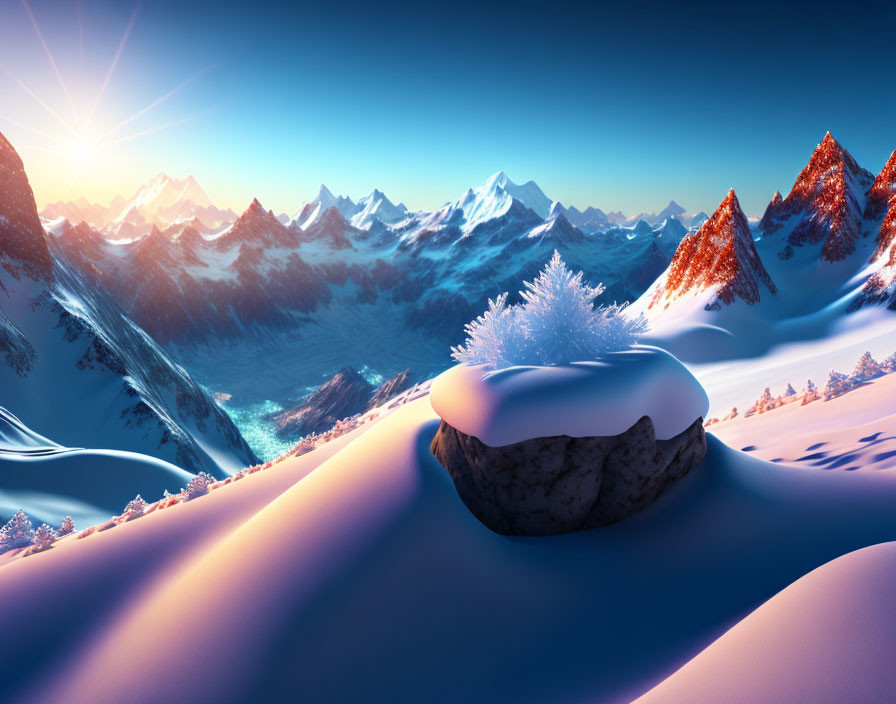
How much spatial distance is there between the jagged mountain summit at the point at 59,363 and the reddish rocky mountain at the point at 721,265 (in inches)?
1652

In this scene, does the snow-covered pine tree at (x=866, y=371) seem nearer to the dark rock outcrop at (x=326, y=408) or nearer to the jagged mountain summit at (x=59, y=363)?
the jagged mountain summit at (x=59, y=363)

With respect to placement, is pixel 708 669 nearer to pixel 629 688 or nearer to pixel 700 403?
pixel 629 688

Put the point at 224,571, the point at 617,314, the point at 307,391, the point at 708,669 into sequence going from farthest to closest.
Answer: the point at 307,391
the point at 617,314
the point at 224,571
the point at 708,669

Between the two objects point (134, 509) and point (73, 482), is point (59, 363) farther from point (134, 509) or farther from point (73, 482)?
point (134, 509)

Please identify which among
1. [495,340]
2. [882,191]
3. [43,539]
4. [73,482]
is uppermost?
[882,191]

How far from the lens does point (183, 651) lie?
104 inches

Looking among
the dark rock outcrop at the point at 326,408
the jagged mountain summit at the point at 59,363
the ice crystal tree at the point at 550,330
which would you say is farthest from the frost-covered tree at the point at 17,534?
the dark rock outcrop at the point at 326,408

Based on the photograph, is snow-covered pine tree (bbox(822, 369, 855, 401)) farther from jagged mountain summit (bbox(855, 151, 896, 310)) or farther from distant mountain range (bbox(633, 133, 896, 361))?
jagged mountain summit (bbox(855, 151, 896, 310))

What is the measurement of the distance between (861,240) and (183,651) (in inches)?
1356

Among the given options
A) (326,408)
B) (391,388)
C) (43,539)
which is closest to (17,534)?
(43,539)

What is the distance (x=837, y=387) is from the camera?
641 cm

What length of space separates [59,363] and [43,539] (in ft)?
152

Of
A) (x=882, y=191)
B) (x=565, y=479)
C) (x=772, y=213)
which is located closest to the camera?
(x=565, y=479)

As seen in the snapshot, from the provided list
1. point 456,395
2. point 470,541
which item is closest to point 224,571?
point 470,541
